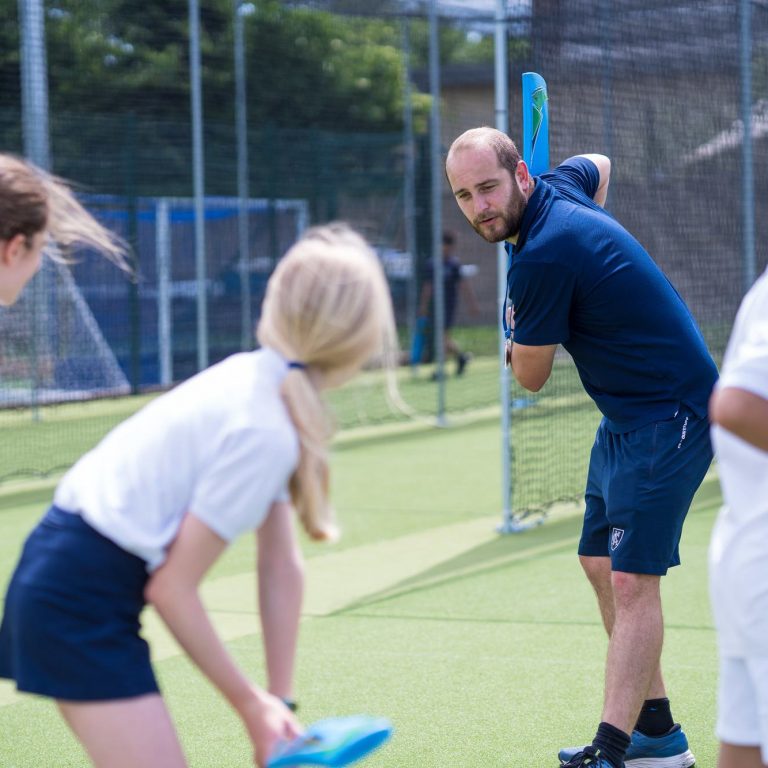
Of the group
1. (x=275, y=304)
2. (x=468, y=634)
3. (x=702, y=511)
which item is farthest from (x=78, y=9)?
(x=275, y=304)

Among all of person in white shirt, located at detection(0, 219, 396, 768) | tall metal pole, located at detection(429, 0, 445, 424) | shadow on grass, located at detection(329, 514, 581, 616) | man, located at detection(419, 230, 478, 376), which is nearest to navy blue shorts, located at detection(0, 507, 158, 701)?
person in white shirt, located at detection(0, 219, 396, 768)

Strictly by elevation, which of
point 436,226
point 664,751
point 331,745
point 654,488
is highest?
point 436,226

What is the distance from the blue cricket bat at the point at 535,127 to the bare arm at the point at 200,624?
259cm

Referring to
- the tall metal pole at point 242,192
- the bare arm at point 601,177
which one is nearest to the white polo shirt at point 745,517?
the bare arm at point 601,177

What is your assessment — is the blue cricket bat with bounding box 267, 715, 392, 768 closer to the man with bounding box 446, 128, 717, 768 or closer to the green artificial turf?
the man with bounding box 446, 128, 717, 768

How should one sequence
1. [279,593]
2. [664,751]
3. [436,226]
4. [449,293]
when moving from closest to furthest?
[279,593]
[664,751]
[436,226]
[449,293]

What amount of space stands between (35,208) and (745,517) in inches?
55.7

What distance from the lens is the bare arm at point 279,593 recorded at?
2.49m

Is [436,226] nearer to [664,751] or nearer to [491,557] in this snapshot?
[491,557]

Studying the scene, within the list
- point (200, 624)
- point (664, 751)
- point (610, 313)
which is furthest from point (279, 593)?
point (664, 751)

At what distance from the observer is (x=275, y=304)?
8.06 ft

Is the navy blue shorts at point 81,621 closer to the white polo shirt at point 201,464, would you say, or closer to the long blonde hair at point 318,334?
the white polo shirt at point 201,464

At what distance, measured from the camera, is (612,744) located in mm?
3629

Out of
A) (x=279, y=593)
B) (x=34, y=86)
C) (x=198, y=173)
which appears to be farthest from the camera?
(x=34, y=86)
